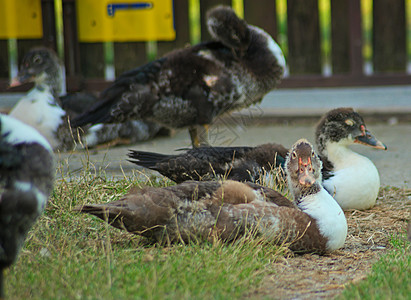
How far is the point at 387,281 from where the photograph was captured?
304 cm

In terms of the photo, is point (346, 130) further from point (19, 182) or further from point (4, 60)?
point (4, 60)

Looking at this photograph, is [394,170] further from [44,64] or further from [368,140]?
[44,64]

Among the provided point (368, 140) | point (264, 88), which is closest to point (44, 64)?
point (264, 88)

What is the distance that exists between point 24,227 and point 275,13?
6.23 m

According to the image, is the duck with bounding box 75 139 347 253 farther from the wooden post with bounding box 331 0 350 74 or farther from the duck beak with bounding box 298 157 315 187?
the wooden post with bounding box 331 0 350 74

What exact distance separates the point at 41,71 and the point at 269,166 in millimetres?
3253

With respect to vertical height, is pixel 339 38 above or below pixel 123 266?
above

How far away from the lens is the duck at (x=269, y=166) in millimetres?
4617

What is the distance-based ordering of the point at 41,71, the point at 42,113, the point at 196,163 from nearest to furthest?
the point at 196,163 < the point at 42,113 < the point at 41,71

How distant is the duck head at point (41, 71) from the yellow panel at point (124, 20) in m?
1.40

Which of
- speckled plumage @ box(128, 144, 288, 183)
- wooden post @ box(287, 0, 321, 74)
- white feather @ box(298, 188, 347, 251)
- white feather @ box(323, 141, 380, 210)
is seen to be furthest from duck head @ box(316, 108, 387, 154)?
wooden post @ box(287, 0, 321, 74)

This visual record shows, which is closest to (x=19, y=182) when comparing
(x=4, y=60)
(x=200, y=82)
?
(x=200, y=82)

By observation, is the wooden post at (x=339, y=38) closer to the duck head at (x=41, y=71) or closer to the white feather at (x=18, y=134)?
the duck head at (x=41, y=71)

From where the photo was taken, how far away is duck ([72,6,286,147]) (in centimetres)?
568
